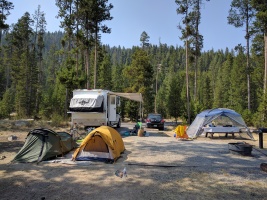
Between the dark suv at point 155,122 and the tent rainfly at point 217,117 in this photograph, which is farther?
the dark suv at point 155,122

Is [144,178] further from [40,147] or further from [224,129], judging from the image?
[224,129]

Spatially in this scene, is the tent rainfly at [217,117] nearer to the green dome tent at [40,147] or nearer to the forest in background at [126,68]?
the forest in background at [126,68]

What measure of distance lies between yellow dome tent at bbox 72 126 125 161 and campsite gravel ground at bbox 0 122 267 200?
1.13 feet

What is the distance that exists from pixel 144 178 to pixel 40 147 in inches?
159

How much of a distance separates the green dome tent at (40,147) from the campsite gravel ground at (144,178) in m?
0.41

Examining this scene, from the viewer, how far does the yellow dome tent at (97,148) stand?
27.1ft

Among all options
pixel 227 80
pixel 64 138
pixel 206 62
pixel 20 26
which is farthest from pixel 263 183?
pixel 206 62

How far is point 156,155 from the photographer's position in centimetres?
914

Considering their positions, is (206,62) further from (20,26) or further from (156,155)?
(156,155)

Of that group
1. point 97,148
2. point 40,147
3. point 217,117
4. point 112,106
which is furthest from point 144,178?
point 112,106

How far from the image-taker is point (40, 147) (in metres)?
8.46

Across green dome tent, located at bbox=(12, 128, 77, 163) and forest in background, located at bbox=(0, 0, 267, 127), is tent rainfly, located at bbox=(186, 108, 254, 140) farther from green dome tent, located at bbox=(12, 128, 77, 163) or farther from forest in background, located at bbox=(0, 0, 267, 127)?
green dome tent, located at bbox=(12, 128, 77, 163)

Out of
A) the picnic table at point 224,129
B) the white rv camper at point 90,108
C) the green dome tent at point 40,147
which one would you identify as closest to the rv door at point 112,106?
the white rv camper at point 90,108

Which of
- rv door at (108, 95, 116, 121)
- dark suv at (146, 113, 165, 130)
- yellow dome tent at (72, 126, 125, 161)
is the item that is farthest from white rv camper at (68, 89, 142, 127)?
dark suv at (146, 113, 165, 130)
